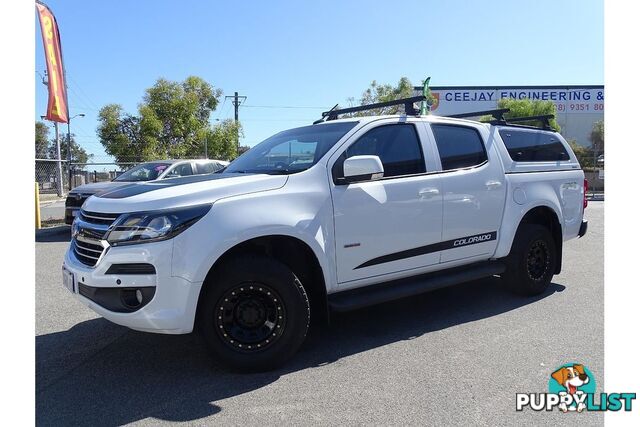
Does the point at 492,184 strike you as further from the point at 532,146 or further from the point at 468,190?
the point at 532,146

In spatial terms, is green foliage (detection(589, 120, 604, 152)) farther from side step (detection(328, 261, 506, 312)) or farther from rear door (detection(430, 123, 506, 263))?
side step (detection(328, 261, 506, 312))

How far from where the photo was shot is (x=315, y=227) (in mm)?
3752

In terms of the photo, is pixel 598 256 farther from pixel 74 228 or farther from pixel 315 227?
pixel 74 228

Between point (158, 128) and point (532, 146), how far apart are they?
25838mm

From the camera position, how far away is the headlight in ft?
10.6

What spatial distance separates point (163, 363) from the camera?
3820mm

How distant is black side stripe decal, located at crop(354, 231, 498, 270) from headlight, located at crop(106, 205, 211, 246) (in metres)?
1.52

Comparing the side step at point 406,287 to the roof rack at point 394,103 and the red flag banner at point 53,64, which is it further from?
the red flag banner at point 53,64

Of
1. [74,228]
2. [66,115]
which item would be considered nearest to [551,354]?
[74,228]

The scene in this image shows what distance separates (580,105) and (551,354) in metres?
49.1

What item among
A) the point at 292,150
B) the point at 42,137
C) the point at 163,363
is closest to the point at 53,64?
the point at 292,150

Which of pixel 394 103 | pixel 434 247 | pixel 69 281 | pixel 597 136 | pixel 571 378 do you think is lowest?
pixel 571 378

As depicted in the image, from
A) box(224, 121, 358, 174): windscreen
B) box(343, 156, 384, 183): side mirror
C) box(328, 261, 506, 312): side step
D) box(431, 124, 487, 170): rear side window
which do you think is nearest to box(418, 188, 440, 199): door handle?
box(431, 124, 487, 170): rear side window

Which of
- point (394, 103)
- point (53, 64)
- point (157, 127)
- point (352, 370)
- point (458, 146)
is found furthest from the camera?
point (157, 127)
